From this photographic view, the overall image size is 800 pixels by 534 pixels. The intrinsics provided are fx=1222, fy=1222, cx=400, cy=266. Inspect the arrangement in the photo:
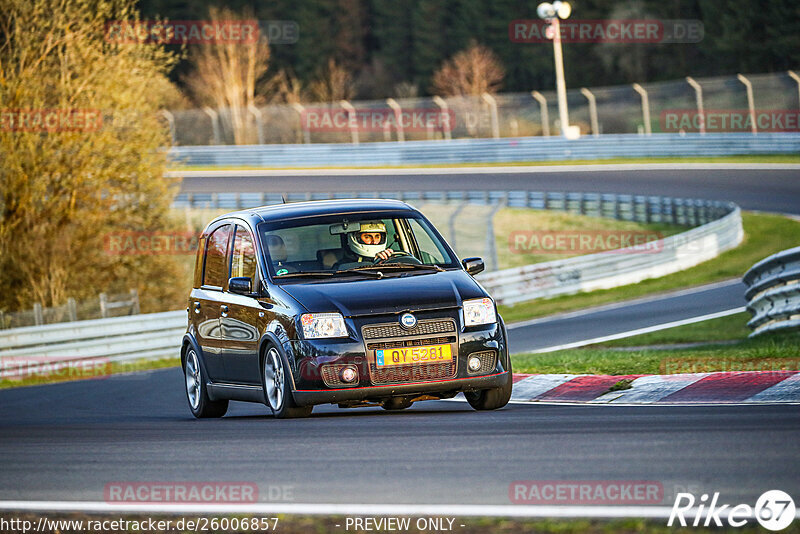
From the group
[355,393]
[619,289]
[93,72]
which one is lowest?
[619,289]

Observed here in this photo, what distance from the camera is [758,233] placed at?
97.8 feet

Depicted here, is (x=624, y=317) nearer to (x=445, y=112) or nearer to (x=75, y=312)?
(x=75, y=312)

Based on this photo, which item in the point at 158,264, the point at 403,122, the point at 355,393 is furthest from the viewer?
the point at 403,122

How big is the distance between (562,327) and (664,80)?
62.9 m

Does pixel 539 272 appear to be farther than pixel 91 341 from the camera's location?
Yes

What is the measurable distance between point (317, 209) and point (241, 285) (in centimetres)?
96

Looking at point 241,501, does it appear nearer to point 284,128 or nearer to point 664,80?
Answer: point 284,128

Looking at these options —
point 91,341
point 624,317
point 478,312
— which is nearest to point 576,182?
point 624,317

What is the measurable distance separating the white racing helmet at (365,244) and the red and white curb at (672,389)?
1.82 meters

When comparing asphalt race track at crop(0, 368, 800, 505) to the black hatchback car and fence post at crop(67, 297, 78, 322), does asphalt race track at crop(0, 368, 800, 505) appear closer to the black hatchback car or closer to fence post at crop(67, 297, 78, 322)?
the black hatchback car

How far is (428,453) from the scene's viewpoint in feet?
23.5

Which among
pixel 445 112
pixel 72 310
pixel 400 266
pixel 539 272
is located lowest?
pixel 539 272

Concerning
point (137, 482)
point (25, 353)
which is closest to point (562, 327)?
point (25, 353)

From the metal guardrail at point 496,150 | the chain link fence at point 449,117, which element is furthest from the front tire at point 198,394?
the chain link fence at point 449,117
